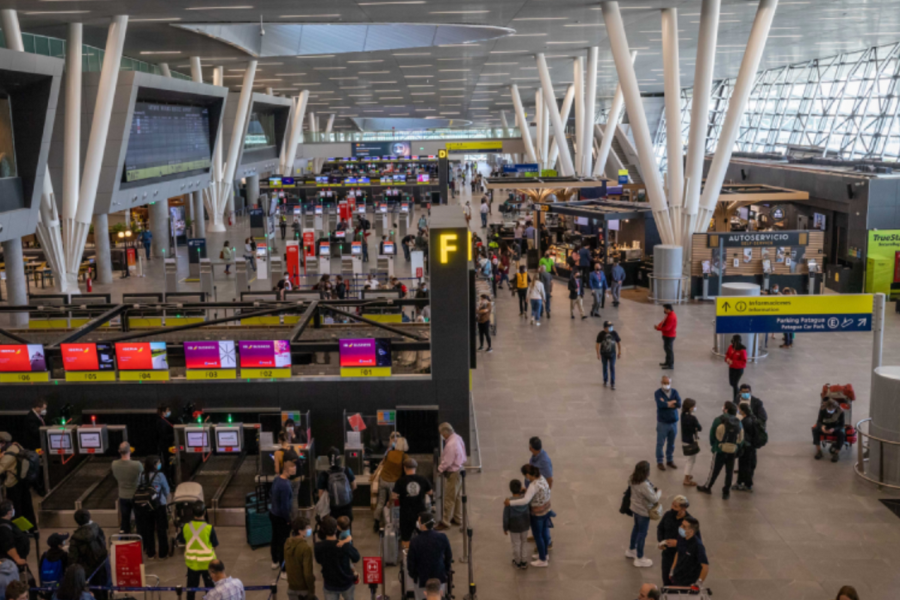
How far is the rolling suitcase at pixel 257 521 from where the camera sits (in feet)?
32.8

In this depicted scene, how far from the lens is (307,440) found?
1124 cm

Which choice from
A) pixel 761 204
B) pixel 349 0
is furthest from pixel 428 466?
pixel 761 204

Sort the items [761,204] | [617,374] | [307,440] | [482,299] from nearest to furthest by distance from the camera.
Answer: [307,440], [617,374], [482,299], [761,204]

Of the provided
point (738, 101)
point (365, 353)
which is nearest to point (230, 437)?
point (365, 353)

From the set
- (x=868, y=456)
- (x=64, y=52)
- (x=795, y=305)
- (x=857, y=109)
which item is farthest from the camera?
(x=857, y=109)

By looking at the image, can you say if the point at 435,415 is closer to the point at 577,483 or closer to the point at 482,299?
the point at 577,483

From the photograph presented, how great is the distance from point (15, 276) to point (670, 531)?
19036mm

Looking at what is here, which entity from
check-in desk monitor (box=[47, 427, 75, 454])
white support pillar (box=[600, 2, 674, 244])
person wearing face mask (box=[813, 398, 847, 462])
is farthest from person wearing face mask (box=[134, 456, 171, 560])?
white support pillar (box=[600, 2, 674, 244])

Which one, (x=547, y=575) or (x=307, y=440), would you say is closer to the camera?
(x=547, y=575)

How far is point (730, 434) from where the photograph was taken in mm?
10727

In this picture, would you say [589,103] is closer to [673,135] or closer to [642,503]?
[673,135]

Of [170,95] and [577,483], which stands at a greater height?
[170,95]

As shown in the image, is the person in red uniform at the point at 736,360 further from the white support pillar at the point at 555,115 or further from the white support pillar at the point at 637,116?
the white support pillar at the point at 555,115

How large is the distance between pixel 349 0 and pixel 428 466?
15.9 m
